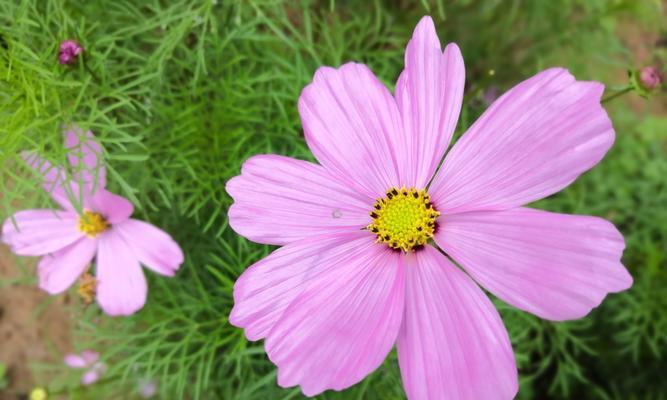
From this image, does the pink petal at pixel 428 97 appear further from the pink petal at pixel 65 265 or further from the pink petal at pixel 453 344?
the pink petal at pixel 65 265

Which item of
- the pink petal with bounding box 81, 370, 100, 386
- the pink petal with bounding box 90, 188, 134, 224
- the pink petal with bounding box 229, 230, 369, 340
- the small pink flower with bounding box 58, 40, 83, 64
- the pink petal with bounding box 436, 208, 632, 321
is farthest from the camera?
the pink petal with bounding box 81, 370, 100, 386

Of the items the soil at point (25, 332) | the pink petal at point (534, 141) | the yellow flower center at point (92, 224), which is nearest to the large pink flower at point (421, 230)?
the pink petal at point (534, 141)

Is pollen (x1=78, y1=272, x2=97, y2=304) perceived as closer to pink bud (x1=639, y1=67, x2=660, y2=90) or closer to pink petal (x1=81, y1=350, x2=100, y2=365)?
pink petal (x1=81, y1=350, x2=100, y2=365)

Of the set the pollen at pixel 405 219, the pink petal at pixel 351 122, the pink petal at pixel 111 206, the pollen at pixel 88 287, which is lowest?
the pollen at pixel 88 287

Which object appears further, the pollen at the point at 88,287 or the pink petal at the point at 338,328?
the pollen at the point at 88,287

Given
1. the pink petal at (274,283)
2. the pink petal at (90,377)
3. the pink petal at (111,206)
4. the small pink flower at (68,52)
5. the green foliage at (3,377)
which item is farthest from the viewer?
the green foliage at (3,377)

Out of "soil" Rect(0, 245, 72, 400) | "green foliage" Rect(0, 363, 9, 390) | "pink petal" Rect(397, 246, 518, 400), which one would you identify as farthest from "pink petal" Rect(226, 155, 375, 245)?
"green foliage" Rect(0, 363, 9, 390)
